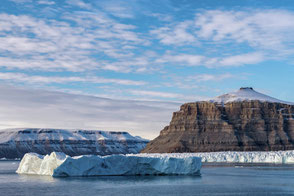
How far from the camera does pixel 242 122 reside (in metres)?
173

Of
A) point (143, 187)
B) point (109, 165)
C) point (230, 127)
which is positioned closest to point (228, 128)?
point (230, 127)

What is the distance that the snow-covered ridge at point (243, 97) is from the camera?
598ft

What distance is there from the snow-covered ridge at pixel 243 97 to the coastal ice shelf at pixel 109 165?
125 meters

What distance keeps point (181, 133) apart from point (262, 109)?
104 feet

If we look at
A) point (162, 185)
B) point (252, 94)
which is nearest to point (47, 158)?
point (162, 185)

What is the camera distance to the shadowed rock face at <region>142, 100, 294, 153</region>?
520 feet

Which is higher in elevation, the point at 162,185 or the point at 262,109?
the point at 262,109

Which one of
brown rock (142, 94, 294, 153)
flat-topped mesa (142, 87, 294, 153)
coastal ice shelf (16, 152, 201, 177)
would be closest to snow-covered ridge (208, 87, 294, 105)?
flat-topped mesa (142, 87, 294, 153)

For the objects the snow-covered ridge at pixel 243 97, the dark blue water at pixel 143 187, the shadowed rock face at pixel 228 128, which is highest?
the snow-covered ridge at pixel 243 97

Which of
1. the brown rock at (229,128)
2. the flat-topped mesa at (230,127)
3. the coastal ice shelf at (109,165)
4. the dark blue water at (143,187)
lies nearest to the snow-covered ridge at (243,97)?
the flat-topped mesa at (230,127)

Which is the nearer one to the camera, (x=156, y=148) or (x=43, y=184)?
(x=43, y=184)

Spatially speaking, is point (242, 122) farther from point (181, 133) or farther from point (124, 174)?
point (124, 174)

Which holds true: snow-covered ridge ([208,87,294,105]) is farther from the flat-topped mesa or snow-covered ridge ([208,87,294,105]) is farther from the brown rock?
the brown rock

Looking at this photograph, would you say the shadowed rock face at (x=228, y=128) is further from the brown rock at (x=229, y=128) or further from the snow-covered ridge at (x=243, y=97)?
the snow-covered ridge at (x=243, y=97)
